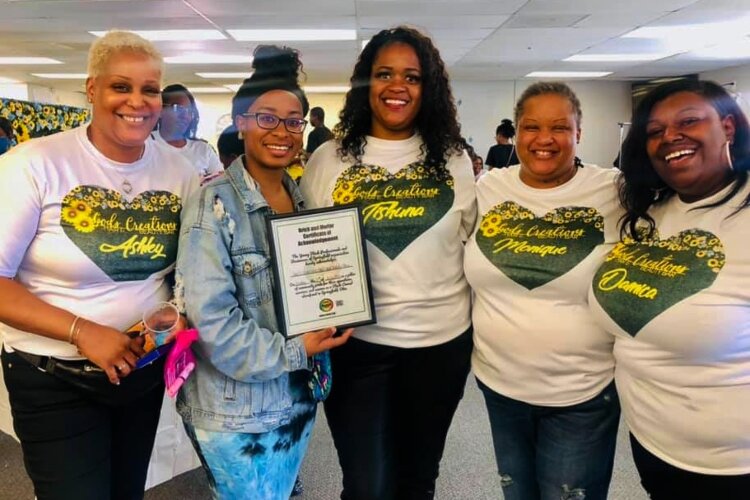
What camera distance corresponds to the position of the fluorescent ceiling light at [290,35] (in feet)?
23.0

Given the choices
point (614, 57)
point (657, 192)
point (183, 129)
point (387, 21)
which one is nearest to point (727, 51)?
point (614, 57)

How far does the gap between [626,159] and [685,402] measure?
2.14ft

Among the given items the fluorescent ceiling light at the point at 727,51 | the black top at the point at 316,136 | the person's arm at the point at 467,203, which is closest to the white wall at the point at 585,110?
the fluorescent ceiling light at the point at 727,51

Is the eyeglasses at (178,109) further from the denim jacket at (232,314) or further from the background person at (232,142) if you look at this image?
the denim jacket at (232,314)

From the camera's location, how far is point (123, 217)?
4.51ft

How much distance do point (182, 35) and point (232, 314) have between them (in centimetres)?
693

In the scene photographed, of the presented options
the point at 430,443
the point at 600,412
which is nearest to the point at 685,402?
the point at 600,412

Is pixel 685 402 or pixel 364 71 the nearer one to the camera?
pixel 685 402

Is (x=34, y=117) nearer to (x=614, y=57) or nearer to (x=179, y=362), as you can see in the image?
(x=179, y=362)

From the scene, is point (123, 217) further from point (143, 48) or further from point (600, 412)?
point (600, 412)

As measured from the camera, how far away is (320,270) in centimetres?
140

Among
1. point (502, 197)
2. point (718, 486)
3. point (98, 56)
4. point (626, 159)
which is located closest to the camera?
point (718, 486)

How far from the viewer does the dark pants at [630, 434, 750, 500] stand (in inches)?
47.1

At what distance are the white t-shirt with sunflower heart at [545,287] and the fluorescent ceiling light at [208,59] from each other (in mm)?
7916
